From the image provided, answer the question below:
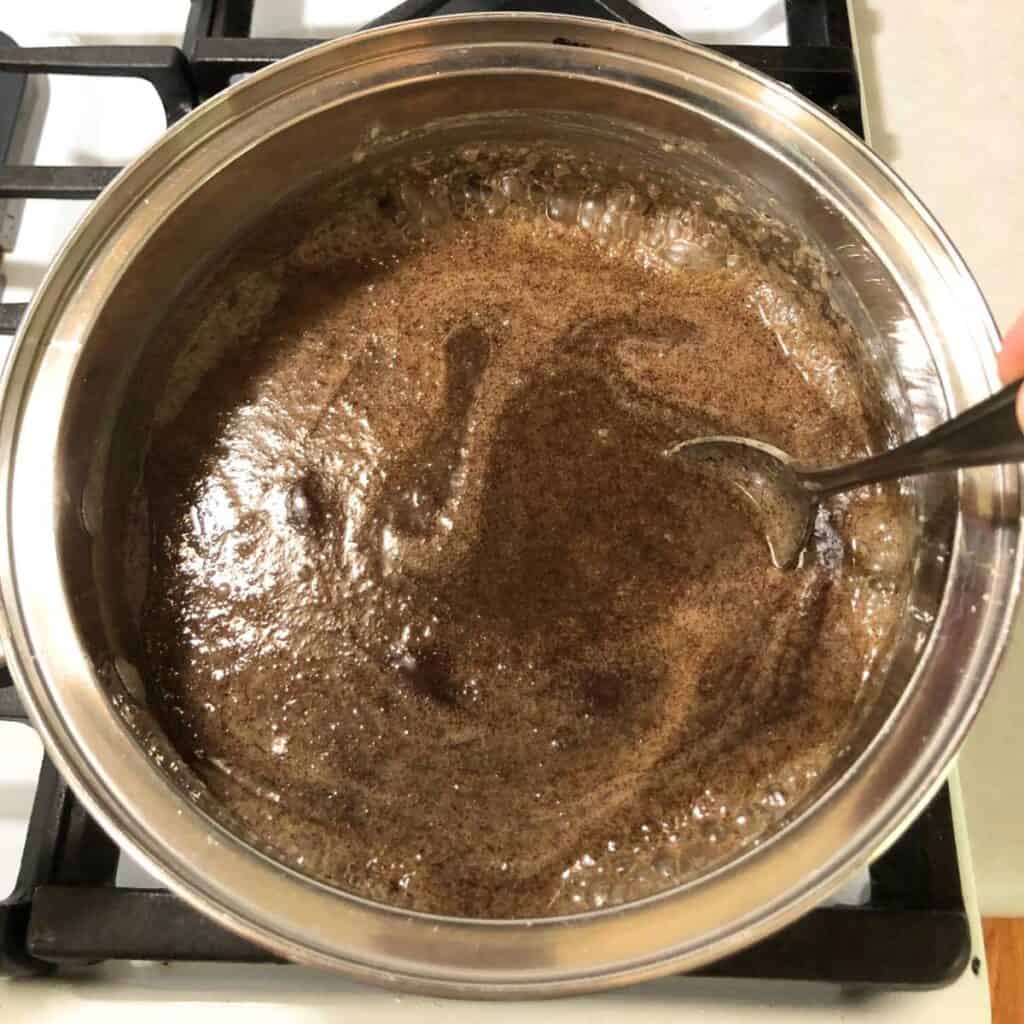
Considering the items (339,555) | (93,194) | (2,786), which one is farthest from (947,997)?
(93,194)

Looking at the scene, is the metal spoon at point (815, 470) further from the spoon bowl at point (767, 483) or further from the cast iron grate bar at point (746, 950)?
the cast iron grate bar at point (746, 950)

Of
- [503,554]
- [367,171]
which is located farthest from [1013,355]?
[367,171]

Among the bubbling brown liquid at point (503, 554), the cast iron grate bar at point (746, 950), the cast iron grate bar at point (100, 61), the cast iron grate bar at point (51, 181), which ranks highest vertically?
the cast iron grate bar at point (100, 61)

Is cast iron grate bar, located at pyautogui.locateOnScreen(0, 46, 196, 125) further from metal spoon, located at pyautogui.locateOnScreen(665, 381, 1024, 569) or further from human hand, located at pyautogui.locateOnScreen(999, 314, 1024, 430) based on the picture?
human hand, located at pyautogui.locateOnScreen(999, 314, 1024, 430)

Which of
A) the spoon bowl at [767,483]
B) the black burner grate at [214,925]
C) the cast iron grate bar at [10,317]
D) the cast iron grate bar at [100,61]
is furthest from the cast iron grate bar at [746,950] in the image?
the cast iron grate bar at [100,61]

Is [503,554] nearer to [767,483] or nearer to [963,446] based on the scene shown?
[767,483]

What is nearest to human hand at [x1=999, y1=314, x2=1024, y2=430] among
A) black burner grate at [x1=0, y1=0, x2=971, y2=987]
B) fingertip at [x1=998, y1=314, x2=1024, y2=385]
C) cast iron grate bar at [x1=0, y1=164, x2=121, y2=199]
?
fingertip at [x1=998, y1=314, x2=1024, y2=385]
